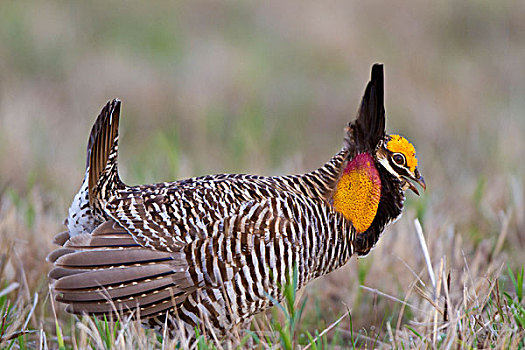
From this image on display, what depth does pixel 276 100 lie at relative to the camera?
338 inches

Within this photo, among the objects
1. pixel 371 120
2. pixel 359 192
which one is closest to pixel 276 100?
pixel 371 120

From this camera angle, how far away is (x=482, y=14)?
1055cm

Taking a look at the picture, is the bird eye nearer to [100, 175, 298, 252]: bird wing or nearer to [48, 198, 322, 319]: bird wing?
[100, 175, 298, 252]: bird wing

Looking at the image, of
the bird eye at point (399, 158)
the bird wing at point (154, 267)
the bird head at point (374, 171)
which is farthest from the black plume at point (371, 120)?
the bird wing at point (154, 267)

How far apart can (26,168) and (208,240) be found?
317 centimetres

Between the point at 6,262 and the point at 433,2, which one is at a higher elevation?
the point at 433,2

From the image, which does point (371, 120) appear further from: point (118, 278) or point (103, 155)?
point (118, 278)

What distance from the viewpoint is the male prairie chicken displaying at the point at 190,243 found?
9.36ft

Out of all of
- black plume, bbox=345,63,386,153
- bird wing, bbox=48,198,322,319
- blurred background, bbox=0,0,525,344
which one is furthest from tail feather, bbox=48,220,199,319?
black plume, bbox=345,63,386,153

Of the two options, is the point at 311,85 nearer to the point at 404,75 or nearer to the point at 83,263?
the point at 404,75

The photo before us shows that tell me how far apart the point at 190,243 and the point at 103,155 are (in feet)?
1.91

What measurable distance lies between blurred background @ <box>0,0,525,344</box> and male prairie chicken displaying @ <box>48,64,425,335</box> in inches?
27.6

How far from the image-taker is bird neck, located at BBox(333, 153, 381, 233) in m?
Result: 3.30


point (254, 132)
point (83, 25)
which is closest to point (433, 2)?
point (83, 25)
